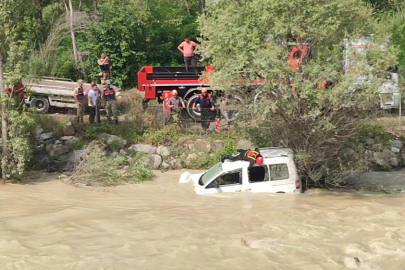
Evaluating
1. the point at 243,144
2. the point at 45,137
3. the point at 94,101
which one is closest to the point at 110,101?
the point at 94,101

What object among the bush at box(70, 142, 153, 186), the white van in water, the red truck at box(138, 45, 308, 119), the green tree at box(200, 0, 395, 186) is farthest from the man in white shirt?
the white van in water

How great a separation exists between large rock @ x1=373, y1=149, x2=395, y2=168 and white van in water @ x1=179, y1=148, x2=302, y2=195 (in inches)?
222

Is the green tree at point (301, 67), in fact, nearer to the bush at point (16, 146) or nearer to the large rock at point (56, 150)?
the bush at point (16, 146)

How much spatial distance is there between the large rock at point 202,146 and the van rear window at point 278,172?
4766 millimetres

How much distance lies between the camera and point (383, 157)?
57.0ft

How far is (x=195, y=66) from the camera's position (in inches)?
750

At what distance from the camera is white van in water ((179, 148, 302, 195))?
1247 centimetres

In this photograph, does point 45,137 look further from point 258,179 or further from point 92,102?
point 258,179

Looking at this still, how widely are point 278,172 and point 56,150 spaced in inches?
295

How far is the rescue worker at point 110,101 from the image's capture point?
17.7m

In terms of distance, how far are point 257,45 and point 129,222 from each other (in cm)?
526

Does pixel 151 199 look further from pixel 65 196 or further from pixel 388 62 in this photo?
pixel 388 62

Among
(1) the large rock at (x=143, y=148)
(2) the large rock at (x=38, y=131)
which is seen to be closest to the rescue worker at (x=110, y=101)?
(1) the large rock at (x=143, y=148)

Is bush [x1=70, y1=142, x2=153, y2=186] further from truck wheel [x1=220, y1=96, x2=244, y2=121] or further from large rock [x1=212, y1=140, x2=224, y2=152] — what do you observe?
truck wheel [x1=220, y1=96, x2=244, y2=121]
